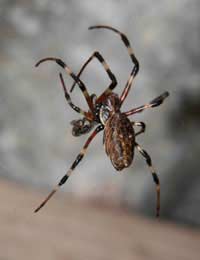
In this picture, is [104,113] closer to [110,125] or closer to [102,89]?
[110,125]

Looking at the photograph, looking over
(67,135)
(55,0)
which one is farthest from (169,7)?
(67,135)

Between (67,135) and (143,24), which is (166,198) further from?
(143,24)

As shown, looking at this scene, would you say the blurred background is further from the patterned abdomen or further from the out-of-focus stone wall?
the patterned abdomen

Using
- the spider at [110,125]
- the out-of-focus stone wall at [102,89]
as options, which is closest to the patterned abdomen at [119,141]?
the spider at [110,125]

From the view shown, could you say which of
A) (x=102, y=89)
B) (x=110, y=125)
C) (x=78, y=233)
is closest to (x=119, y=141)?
(x=110, y=125)

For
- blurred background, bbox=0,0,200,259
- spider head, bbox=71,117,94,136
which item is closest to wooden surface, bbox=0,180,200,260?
blurred background, bbox=0,0,200,259

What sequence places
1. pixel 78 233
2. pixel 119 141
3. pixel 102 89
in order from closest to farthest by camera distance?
pixel 119 141, pixel 78 233, pixel 102 89

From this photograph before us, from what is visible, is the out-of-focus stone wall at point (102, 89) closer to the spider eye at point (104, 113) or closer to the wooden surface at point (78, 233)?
the wooden surface at point (78, 233)
